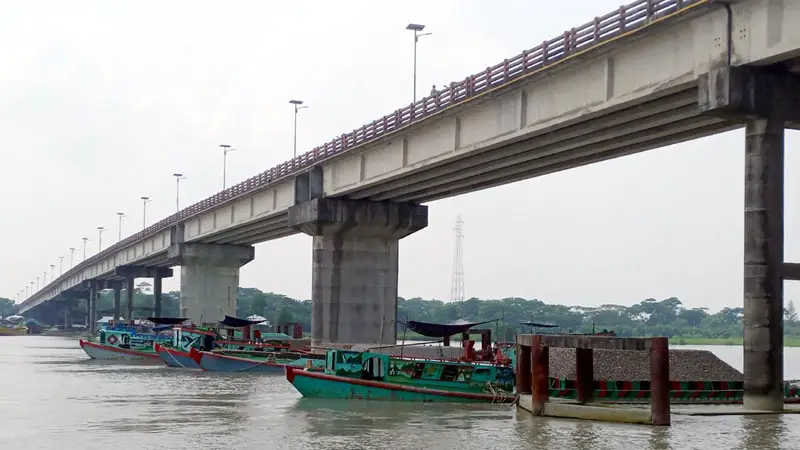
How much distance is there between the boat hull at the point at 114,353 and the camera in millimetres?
73938

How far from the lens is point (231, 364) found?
59.1m

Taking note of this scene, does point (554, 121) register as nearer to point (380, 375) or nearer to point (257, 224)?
point (380, 375)

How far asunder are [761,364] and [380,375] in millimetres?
13442

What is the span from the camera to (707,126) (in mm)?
39688

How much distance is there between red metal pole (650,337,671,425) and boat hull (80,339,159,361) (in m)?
49.0

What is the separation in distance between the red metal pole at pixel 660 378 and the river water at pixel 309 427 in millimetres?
528

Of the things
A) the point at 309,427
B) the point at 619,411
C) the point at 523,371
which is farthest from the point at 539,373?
the point at 309,427

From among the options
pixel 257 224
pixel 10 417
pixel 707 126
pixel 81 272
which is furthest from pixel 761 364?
pixel 81 272

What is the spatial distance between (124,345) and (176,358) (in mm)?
14813

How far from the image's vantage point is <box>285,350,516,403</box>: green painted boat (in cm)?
3781

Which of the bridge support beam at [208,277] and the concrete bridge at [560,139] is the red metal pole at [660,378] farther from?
the bridge support beam at [208,277]

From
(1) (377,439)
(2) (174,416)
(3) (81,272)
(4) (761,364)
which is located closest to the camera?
(1) (377,439)

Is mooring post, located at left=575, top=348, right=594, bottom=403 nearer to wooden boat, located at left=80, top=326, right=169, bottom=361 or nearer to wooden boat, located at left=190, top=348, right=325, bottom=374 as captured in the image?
wooden boat, located at left=190, top=348, right=325, bottom=374

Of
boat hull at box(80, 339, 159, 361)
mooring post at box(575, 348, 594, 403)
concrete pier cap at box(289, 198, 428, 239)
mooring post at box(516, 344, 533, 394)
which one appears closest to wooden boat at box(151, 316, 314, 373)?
boat hull at box(80, 339, 159, 361)
